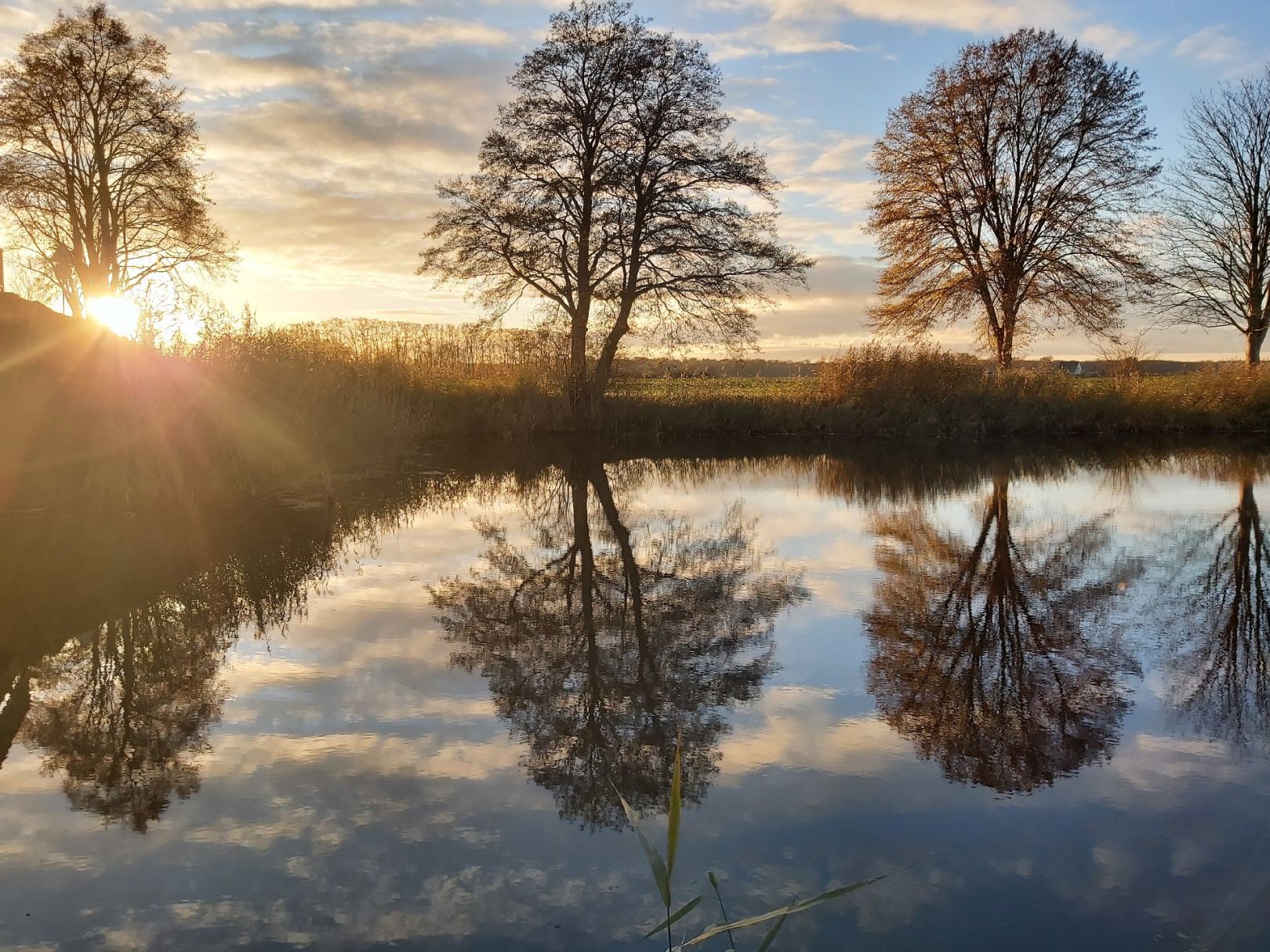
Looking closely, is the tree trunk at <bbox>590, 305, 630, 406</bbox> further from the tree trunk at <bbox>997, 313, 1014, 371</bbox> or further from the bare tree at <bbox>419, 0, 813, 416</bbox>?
the tree trunk at <bbox>997, 313, 1014, 371</bbox>

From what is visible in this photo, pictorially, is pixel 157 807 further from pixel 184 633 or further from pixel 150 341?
pixel 150 341

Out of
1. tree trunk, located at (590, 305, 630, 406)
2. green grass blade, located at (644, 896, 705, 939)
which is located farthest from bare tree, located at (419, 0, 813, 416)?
green grass blade, located at (644, 896, 705, 939)

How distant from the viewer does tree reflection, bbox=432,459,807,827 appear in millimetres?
4273

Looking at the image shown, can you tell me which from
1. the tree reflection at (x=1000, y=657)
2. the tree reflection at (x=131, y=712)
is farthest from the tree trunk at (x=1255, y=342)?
the tree reflection at (x=131, y=712)

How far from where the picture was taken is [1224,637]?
20.7 ft

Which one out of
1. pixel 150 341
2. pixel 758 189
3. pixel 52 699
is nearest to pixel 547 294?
pixel 758 189

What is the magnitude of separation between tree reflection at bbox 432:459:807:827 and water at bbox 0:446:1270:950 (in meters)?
0.03

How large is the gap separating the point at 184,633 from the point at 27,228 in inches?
1058

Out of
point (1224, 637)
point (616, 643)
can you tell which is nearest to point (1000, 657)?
point (1224, 637)

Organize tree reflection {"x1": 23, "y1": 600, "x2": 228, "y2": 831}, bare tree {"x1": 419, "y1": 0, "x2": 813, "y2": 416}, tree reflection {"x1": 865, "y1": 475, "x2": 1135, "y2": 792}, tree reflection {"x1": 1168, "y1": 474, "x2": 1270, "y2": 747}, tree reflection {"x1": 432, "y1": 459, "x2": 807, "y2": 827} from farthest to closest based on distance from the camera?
bare tree {"x1": 419, "y1": 0, "x2": 813, "y2": 416}
tree reflection {"x1": 1168, "y1": 474, "x2": 1270, "y2": 747}
tree reflection {"x1": 865, "y1": 475, "x2": 1135, "y2": 792}
tree reflection {"x1": 432, "y1": 459, "x2": 807, "y2": 827}
tree reflection {"x1": 23, "y1": 600, "x2": 228, "y2": 831}

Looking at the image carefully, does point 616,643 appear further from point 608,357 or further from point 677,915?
point 608,357

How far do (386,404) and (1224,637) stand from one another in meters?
15.8

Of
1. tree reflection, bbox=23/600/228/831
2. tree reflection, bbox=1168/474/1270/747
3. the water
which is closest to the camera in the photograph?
the water

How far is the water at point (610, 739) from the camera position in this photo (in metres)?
3.14
